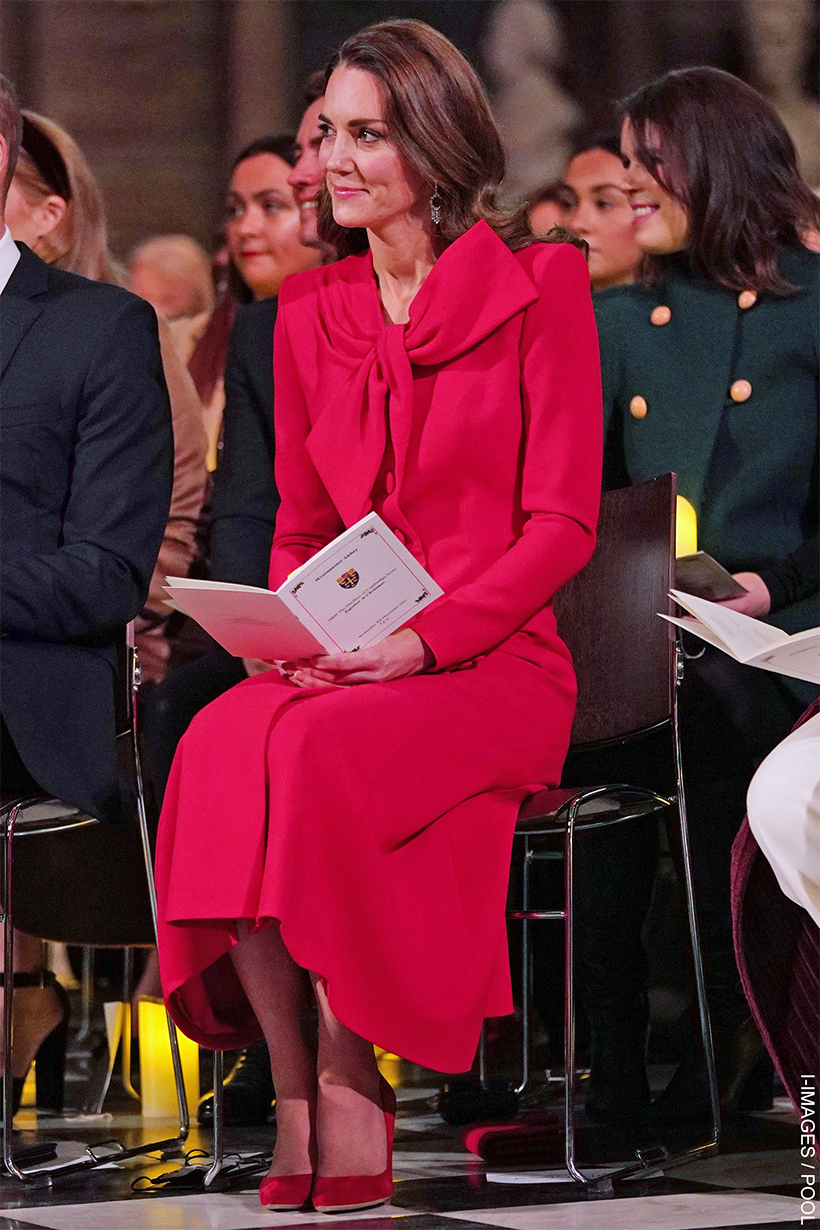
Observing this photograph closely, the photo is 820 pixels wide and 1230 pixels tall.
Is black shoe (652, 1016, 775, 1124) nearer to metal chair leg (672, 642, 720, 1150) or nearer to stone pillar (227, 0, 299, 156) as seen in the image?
metal chair leg (672, 642, 720, 1150)

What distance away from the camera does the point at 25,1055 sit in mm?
3236

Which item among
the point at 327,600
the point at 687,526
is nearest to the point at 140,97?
the point at 687,526

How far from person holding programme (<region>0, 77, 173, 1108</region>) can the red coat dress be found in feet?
0.95

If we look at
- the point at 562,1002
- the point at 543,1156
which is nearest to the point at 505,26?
the point at 562,1002

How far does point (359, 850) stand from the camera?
7.59 feet

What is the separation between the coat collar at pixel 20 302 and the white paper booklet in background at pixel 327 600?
34.3 inches

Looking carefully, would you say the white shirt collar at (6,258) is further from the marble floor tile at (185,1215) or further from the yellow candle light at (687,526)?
the marble floor tile at (185,1215)

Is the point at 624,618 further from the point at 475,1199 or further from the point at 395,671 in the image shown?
the point at 475,1199

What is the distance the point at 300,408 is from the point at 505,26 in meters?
1.35

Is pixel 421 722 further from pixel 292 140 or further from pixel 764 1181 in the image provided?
pixel 292 140

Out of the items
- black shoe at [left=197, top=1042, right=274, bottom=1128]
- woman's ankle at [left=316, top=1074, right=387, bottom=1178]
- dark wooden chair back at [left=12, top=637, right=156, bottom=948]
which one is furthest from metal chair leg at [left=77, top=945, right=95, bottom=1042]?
woman's ankle at [left=316, top=1074, right=387, bottom=1178]

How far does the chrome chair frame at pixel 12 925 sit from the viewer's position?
266cm

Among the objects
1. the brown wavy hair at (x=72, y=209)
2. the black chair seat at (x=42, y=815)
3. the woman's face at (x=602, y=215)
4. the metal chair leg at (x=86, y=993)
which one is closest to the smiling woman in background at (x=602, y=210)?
the woman's face at (x=602, y=215)

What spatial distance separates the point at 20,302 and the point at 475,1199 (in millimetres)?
1846
